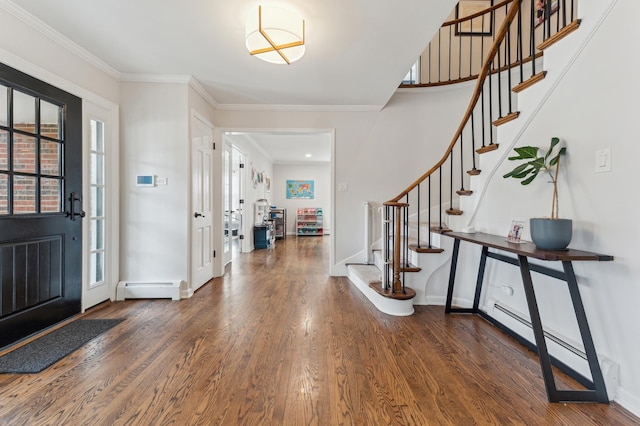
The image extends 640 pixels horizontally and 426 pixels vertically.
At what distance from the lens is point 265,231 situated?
651cm

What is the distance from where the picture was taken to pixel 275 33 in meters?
1.99

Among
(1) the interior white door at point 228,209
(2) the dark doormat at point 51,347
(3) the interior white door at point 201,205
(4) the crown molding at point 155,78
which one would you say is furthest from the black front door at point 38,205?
(1) the interior white door at point 228,209

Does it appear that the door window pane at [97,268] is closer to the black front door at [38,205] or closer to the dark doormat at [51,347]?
the black front door at [38,205]

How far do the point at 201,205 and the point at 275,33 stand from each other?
218 centimetres

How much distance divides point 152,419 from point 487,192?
2763 mm

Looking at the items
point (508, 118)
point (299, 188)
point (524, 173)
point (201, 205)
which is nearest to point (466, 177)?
point (508, 118)

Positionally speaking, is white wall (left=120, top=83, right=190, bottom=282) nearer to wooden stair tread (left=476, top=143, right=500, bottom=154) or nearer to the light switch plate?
wooden stair tread (left=476, top=143, right=500, bottom=154)

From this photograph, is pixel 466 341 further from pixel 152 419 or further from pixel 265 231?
pixel 265 231

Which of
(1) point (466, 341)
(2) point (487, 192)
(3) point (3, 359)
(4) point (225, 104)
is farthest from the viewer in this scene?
(4) point (225, 104)

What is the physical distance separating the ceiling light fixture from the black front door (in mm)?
1732

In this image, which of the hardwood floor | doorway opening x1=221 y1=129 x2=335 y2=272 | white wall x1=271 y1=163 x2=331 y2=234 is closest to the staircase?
the hardwood floor

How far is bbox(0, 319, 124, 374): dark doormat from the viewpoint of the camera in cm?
171

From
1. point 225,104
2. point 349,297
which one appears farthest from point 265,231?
point 349,297

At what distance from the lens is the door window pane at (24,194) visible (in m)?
2.02
